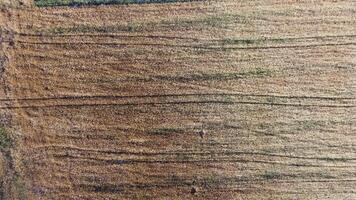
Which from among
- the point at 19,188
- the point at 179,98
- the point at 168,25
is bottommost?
the point at 19,188

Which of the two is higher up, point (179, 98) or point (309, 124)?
point (179, 98)

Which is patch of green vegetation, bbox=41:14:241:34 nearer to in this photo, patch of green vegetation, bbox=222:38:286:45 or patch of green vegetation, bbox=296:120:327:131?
patch of green vegetation, bbox=222:38:286:45

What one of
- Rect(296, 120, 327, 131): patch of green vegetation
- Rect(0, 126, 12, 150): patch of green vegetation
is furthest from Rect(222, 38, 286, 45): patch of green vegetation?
Rect(0, 126, 12, 150): patch of green vegetation

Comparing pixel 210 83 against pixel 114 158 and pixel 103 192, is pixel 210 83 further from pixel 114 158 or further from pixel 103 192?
pixel 103 192

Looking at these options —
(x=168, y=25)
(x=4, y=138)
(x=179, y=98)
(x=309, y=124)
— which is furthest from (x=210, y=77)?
(x=4, y=138)

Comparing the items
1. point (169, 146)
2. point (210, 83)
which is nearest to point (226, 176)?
point (169, 146)

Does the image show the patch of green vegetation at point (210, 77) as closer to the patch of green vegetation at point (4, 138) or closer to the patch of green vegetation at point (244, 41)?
the patch of green vegetation at point (244, 41)

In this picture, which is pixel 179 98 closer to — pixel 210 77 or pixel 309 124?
pixel 210 77

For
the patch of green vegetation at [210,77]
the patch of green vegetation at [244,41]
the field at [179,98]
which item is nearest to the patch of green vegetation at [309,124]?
the field at [179,98]
